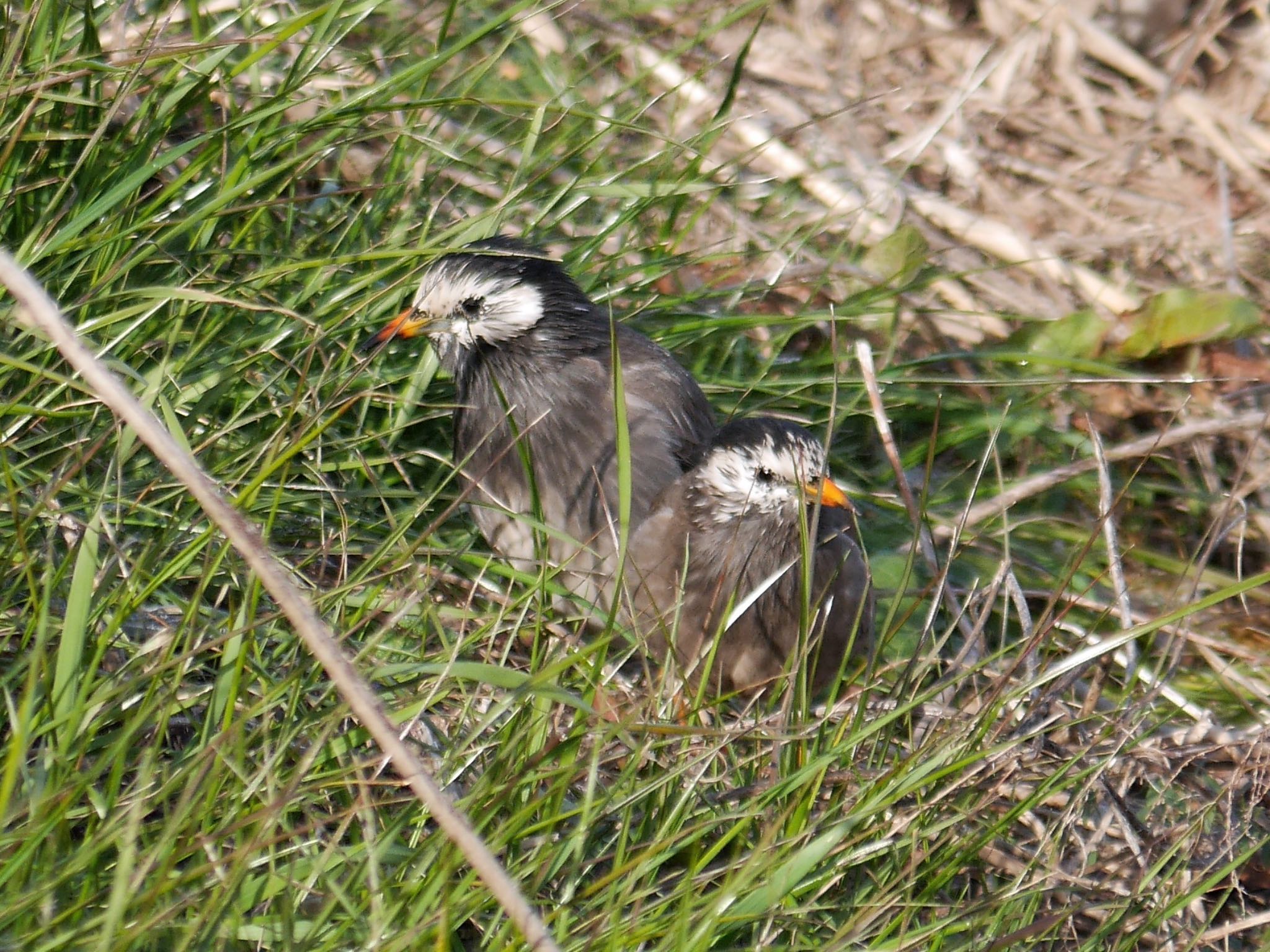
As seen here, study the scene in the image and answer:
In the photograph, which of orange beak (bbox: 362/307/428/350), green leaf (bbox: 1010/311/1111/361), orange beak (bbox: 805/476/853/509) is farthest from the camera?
green leaf (bbox: 1010/311/1111/361)

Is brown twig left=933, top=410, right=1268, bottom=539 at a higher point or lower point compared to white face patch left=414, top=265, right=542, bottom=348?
lower

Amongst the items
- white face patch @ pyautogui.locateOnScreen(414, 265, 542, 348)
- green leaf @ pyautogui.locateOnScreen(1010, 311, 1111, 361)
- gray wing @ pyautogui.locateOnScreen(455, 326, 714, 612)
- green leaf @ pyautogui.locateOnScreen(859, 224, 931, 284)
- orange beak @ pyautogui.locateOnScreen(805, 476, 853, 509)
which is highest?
white face patch @ pyautogui.locateOnScreen(414, 265, 542, 348)

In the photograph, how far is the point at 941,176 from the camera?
18.8 feet

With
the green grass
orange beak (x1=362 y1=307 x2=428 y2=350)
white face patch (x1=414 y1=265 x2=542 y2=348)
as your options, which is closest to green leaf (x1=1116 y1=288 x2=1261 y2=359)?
the green grass

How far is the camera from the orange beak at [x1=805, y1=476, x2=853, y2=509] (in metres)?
3.31

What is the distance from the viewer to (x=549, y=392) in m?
3.86

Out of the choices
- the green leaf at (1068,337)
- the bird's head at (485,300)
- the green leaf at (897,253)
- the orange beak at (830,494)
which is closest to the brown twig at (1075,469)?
the orange beak at (830,494)

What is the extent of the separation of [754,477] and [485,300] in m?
0.90

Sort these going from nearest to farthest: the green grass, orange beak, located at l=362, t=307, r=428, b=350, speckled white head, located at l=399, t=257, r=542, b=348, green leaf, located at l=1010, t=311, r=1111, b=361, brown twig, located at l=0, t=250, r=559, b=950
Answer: brown twig, located at l=0, t=250, r=559, b=950 → the green grass → orange beak, located at l=362, t=307, r=428, b=350 → speckled white head, located at l=399, t=257, r=542, b=348 → green leaf, located at l=1010, t=311, r=1111, b=361

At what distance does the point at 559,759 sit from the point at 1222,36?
17.1ft

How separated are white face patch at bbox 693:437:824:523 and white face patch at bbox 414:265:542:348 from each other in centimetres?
66

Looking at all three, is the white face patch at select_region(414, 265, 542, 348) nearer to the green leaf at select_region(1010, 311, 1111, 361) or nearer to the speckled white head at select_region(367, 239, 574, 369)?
the speckled white head at select_region(367, 239, 574, 369)

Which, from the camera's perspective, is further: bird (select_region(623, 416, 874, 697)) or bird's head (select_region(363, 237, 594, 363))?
bird's head (select_region(363, 237, 594, 363))

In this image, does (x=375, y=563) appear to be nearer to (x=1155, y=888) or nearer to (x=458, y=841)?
(x=458, y=841)
